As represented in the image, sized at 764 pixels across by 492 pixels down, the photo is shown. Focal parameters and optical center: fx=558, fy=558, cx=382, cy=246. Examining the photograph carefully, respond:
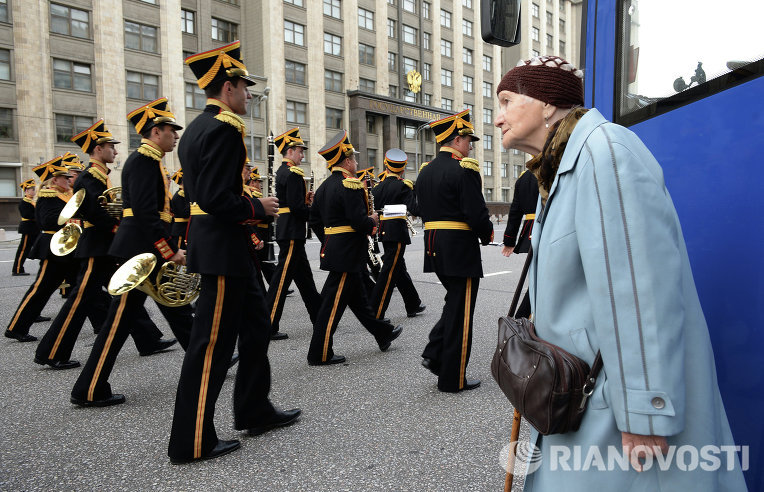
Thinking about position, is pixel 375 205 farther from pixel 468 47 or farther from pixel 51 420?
pixel 468 47

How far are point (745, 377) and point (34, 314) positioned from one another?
22.6 feet

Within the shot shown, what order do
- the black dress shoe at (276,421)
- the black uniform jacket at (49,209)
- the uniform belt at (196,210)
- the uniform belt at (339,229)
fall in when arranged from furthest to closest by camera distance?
1. the black uniform jacket at (49,209)
2. the uniform belt at (339,229)
3. the black dress shoe at (276,421)
4. the uniform belt at (196,210)

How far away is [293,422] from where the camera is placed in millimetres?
3721

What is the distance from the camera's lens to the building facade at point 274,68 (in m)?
32.1


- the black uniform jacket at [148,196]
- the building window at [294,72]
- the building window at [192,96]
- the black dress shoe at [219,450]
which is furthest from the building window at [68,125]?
the black dress shoe at [219,450]

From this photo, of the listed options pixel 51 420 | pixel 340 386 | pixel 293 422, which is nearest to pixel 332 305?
pixel 340 386

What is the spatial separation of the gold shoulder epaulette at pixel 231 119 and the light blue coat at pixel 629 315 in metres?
2.19

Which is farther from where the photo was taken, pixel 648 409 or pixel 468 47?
pixel 468 47

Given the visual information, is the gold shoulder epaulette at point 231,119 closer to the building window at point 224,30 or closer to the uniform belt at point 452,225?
the uniform belt at point 452,225

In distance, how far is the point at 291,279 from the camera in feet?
20.9

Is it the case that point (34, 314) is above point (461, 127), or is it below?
below

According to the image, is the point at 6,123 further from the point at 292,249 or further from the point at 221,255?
the point at 221,255

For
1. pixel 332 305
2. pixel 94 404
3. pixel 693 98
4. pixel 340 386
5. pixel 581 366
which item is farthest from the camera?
pixel 332 305

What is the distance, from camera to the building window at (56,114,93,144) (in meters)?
32.9
